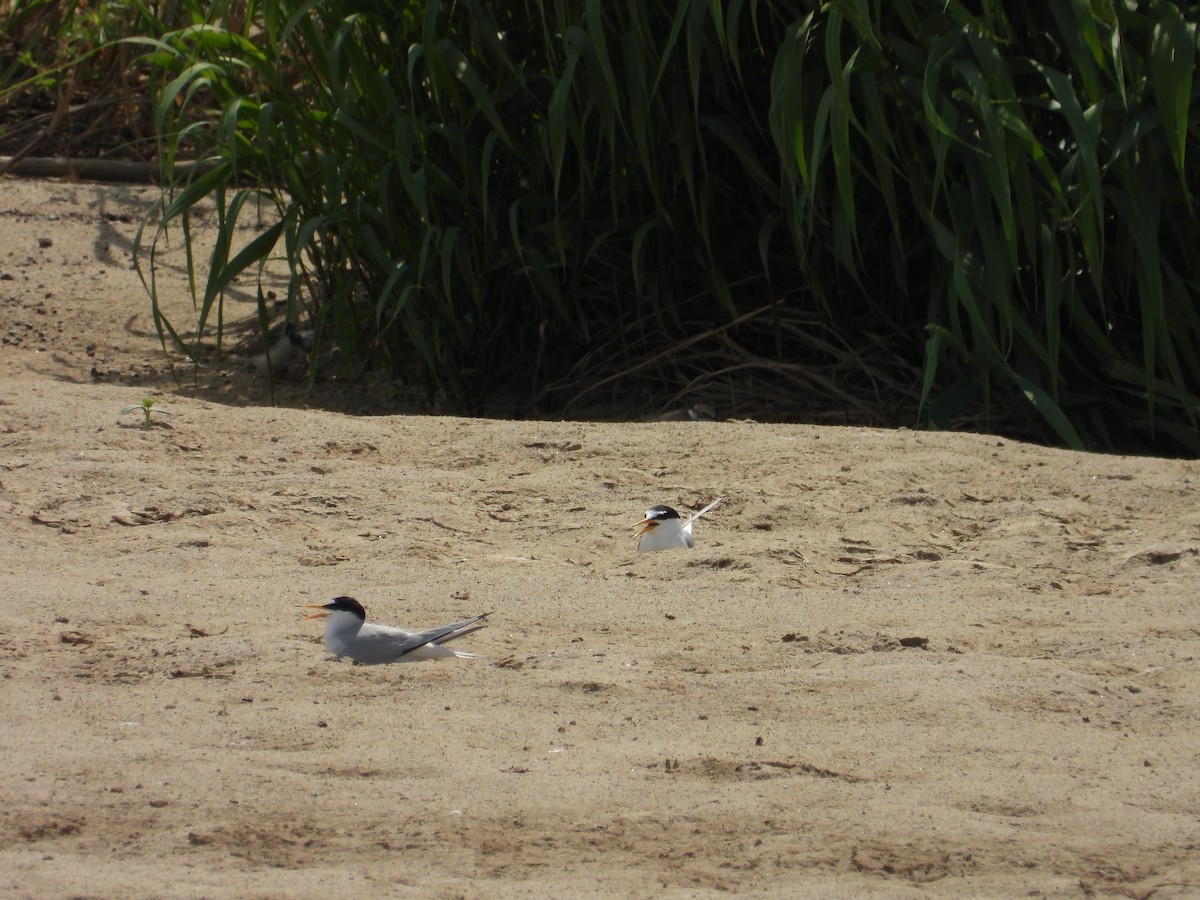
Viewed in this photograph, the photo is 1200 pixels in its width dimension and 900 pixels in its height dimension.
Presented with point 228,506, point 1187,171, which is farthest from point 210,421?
point 1187,171

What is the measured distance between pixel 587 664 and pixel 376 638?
0.37m

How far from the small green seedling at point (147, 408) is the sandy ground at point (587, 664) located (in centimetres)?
7

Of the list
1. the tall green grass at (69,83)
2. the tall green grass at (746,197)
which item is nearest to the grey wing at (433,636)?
the tall green grass at (746,197)

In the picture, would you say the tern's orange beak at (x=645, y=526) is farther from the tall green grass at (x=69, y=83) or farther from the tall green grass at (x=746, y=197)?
the tall green grass at (x=69, y=83)

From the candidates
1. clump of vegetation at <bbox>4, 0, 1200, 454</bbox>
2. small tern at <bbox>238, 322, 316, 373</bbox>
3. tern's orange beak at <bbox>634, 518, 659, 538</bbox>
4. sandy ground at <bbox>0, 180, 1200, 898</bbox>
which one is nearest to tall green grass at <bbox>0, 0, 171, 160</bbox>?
small tern at <bbox>238, 322, 316, 373</bbox>

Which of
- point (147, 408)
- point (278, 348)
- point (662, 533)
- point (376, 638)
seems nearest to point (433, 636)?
point (376, 638)

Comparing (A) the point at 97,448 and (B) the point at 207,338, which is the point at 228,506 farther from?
(B) the point at 207,338

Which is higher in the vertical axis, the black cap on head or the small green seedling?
the small green seedling

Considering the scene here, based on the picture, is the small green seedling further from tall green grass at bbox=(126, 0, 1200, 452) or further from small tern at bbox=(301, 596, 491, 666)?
small tern at bbox=(301, 596, 491, 666)

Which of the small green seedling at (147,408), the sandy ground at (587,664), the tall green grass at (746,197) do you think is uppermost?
the tall green grass at (746,197)

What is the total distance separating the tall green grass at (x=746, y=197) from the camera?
407cm

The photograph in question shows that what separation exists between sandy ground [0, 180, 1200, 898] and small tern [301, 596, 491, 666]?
36mm

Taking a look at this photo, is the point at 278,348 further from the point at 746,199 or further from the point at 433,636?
the point at 433,636

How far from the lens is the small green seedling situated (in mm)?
3828
